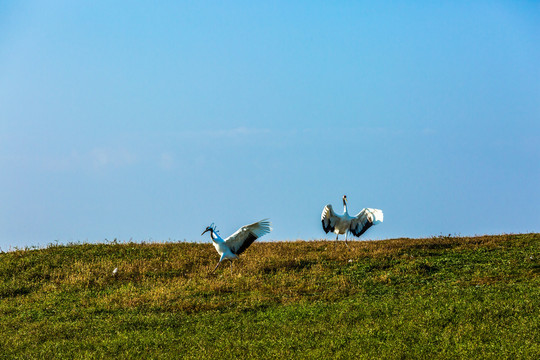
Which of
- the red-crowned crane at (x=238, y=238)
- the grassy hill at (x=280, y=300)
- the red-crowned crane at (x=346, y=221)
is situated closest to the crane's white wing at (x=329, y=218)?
the red-crowned crane at (x=346, y=221)

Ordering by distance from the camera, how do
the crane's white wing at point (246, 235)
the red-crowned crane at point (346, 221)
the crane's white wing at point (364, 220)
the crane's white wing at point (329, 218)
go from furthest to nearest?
the crane's white wing at point (329, 218), the red-crowned crane at point (346, 221), the crane's white wing at point (364, 220), the crane's white wing at point (246, 235)

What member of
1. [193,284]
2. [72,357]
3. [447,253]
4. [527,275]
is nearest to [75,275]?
[193,284]

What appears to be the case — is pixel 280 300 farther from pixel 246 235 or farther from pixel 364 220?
pixel 364 220

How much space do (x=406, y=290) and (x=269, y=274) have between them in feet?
17.6

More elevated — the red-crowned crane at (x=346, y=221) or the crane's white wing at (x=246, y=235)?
the red-crowned crane at (x=346, y=221)

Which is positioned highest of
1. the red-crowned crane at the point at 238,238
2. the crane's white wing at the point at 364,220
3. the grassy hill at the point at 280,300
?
the crane's white wing at the point at 364,220

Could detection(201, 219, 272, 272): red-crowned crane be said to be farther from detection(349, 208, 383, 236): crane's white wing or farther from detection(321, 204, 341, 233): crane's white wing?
detection(349, 208, 383, 236): crane's white wing

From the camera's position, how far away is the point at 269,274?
20891 millimetres

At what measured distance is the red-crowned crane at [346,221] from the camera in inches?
957

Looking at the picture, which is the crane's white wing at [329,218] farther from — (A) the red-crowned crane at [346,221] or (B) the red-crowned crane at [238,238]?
(B) the red-crowned crane at [238,238]

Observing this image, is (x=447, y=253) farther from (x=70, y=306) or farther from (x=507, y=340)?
(x=70, y=306)

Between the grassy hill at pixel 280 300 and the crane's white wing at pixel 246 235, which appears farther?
the crane's white wing at pixel 246 235

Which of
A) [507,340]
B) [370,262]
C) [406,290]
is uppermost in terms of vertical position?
[370,262]

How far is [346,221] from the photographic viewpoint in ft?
80.7
